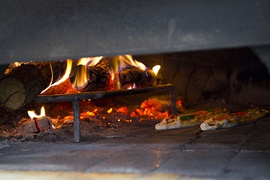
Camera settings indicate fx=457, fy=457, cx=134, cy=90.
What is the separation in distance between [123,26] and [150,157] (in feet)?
4.01

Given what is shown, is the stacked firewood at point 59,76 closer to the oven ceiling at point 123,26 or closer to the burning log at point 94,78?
the burning log at point 94,78

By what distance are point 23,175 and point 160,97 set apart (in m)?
3.72

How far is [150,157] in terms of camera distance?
370cm

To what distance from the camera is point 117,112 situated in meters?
5.96

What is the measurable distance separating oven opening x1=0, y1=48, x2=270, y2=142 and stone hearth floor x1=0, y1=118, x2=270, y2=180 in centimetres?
39

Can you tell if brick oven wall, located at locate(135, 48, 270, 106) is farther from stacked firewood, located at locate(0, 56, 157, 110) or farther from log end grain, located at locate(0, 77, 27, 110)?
log end grain, located at locate(0, 77, 27, 110)

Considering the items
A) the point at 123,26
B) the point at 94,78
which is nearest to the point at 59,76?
the point at 94,78

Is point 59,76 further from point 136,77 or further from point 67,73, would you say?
point 136,77

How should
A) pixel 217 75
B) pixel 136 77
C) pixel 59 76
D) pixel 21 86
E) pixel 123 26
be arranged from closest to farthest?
pixel 123 26 < pixel 21 86 < pixel 59 76 < pixel 136 77 < pixel 217 75

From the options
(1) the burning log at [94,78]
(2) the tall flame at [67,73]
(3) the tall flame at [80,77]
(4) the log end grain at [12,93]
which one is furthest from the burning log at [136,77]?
(4) the log end grain at [12,93]

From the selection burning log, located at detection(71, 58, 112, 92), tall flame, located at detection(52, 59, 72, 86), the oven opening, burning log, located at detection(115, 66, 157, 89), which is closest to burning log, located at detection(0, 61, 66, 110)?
the oven opening

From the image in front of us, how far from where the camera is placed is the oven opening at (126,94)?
4.67 meters

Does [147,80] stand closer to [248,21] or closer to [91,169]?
[91,169]

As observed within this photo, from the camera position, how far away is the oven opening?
4.67 metres
